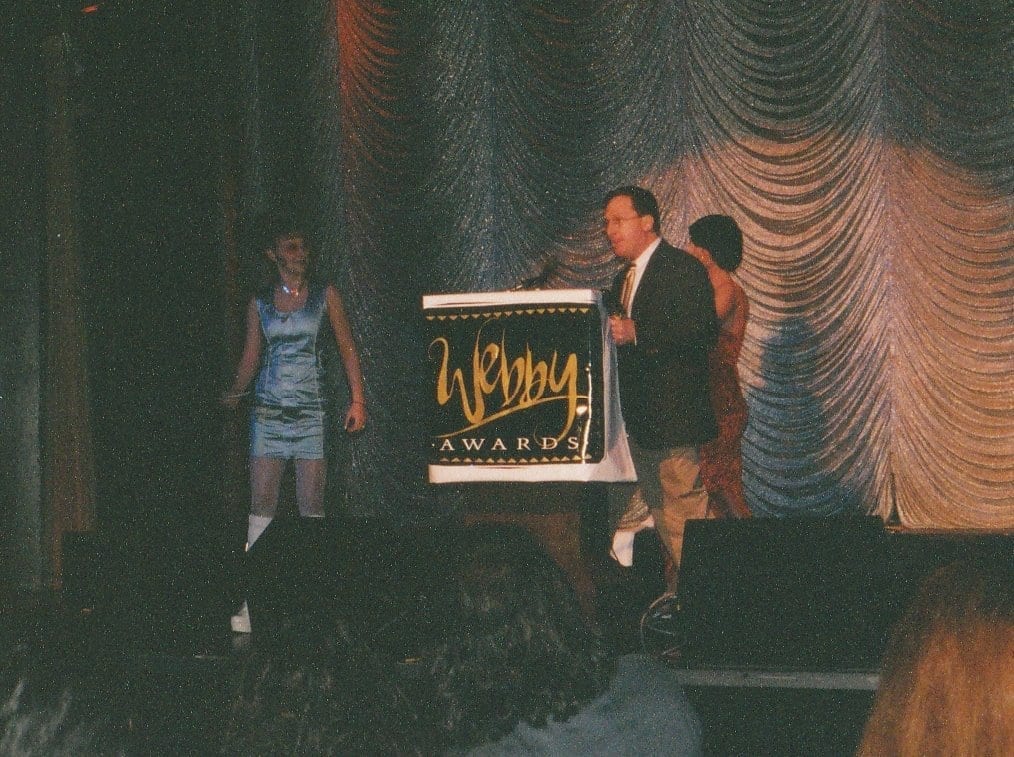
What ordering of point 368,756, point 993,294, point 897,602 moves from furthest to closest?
1. point 993,294
2. point 897,602
3. point 368,756

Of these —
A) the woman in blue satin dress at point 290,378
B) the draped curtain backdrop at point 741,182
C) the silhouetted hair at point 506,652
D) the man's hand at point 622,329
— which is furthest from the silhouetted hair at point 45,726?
the draped curtain backdrop at point 741,182

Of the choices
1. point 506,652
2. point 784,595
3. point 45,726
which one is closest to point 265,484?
point 784,595

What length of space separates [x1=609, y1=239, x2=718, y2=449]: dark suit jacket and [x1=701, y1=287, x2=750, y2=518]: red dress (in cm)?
85

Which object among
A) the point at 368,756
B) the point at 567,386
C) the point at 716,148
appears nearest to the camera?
the point at 368,756

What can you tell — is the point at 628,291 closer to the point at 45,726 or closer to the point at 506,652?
the point at 506,652

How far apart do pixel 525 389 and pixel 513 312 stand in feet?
0.82

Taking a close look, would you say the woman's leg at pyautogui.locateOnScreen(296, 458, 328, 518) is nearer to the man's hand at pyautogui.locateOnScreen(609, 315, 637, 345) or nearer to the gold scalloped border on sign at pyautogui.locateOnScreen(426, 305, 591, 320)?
the gold scalloped border on sign at pyautogui.locateOnScreen(426, 305, 591, 320)

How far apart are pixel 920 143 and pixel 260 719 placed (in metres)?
5.93

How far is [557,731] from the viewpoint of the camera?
1.78 meters

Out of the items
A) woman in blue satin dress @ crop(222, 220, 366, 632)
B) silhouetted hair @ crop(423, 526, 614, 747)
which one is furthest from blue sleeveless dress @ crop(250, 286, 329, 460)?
silhouetted hair @ crop(423, 526, 614, 747)

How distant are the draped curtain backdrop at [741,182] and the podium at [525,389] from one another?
2.34 m

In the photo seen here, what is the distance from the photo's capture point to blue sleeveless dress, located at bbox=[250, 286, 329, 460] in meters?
4.68

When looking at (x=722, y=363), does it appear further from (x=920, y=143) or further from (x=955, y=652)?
(x=955, y=652)

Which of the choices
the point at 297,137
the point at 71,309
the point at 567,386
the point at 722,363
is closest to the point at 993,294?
the point at 722,363
